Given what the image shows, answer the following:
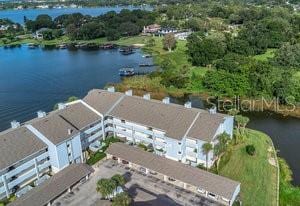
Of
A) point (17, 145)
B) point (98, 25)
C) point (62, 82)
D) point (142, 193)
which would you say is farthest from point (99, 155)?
point (98, 25)

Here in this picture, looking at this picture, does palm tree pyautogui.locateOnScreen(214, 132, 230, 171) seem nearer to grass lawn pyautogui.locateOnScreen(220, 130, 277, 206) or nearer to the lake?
grass lawn pyautogui.locateOnScreen(220, 130, 277, 206)

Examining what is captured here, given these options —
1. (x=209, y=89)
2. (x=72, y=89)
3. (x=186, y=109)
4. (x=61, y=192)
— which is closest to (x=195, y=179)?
(x=186, y=109)

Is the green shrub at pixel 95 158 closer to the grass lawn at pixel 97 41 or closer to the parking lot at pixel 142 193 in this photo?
the parking lot at pixel 142 193

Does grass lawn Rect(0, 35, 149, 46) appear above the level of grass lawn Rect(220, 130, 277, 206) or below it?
below

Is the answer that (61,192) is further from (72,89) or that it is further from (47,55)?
(47,55)

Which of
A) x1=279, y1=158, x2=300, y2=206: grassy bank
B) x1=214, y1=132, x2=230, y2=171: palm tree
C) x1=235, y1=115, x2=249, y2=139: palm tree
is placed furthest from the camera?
x1=235, y1=115, x2=249, y2=139: palm tree

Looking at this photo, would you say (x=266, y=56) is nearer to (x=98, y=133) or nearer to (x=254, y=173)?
(x=254, y=173)

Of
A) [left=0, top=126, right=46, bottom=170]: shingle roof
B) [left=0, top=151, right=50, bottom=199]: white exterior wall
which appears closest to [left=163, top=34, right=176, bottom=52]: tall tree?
[left=0, top=126, right=46, bottom=170]: shingle roof

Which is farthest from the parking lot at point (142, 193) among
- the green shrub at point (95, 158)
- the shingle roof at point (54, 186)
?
the green shrub at point (95, 158)

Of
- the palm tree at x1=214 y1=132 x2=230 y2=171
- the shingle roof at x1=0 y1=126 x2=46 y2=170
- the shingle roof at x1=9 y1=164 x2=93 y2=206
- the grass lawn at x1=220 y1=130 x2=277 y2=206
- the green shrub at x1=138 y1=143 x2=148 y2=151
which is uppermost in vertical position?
the shingle roof at x1=0 y1=126 x2=46 y2=170
